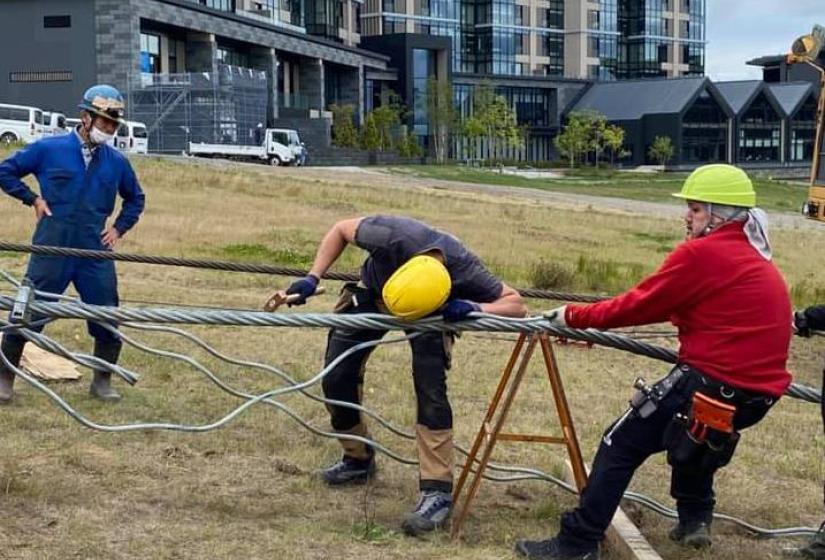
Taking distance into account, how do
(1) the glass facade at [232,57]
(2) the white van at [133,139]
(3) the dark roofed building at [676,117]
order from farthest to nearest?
(3) the dark roofed building at [676,117] < (1) the glass facade at [232,57] < (2) the white van at [133,139]

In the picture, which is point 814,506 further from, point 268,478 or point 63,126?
point 63,126

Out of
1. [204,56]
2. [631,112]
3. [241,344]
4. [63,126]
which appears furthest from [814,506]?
[631,112]

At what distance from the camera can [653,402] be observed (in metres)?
4.75

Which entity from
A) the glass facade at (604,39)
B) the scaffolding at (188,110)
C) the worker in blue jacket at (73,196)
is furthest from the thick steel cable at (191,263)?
the glass facade at (604,39)

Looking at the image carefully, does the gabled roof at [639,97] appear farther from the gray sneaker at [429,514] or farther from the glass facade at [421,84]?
the gray sneaker at [429,514]

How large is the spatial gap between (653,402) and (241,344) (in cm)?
550

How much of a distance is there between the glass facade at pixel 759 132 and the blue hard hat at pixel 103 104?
9112 centimetres

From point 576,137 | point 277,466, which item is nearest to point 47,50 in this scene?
point 576,137

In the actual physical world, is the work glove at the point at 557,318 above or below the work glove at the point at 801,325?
above

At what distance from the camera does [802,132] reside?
99.4m

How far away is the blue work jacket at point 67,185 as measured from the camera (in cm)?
698

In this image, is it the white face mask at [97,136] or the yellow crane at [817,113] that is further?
the yellow crane at [817,113]

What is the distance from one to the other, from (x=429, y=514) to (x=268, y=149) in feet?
163

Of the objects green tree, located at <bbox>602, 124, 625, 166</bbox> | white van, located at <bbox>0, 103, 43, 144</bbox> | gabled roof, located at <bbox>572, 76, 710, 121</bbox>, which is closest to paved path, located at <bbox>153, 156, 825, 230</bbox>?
white van, located at <bbox>0, 103, 43, 144</bbox>
